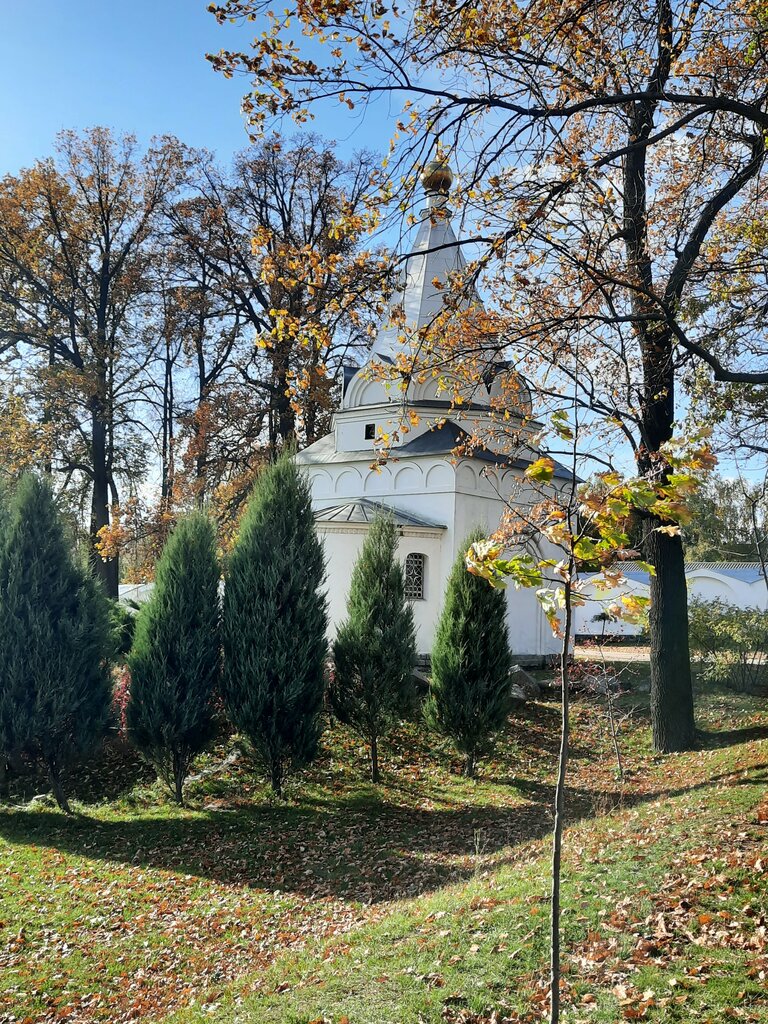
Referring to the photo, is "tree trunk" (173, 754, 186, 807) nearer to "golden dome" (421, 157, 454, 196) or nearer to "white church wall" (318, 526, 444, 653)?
"white church wall" (318, 526, 444, 653)

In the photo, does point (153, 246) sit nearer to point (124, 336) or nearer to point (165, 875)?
point (124, 336)

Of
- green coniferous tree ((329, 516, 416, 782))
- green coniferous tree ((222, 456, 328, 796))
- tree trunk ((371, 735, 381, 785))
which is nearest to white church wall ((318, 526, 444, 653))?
green coniferous tree ((329, 516, 416, 782))

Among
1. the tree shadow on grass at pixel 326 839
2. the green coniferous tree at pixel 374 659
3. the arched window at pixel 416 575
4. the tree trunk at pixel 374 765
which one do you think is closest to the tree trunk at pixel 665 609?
the tree shadow on grass at pixel 326 839

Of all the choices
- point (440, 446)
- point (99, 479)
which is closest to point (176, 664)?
point (440, 446)

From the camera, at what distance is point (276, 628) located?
36.2 feet

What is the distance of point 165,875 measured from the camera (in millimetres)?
8273

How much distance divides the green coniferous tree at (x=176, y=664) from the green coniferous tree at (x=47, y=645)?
625mm

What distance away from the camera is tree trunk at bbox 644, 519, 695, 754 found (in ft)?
38.6

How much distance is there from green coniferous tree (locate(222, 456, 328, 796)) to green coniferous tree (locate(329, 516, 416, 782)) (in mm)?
1056

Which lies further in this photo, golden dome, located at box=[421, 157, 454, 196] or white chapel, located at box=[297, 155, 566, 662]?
white chapel, located at box=[297, 155, 566, 662]

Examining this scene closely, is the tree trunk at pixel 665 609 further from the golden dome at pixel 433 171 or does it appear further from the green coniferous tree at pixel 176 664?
→ the green coniferous tree at pixel 176 664

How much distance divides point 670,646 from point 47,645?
30.8 feet

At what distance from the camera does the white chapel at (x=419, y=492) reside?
18578mm

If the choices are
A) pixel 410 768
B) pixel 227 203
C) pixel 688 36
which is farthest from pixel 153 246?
pixel 688 36
